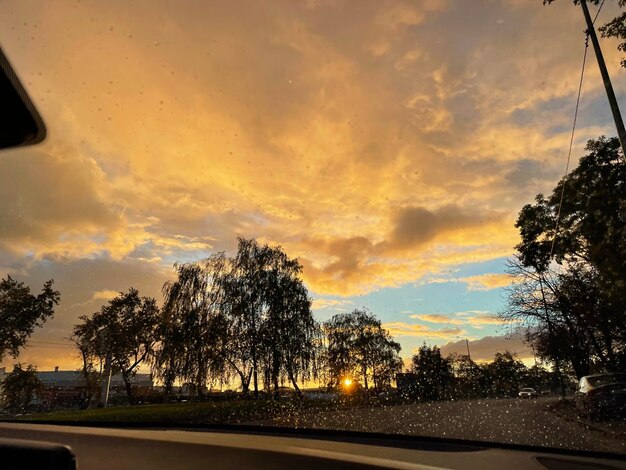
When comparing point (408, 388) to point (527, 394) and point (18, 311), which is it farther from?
point (527, 394)

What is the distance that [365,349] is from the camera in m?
73.5

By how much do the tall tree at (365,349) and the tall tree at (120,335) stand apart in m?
37.3

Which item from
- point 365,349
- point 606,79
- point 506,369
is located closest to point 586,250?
point 606,79

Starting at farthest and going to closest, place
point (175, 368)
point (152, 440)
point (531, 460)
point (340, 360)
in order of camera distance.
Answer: point (340, 360)
point (175, 368)
point (152, 440)
point (531, 460)

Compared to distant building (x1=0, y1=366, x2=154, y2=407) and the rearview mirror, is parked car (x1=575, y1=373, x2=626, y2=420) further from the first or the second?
distant building (x1=0, y1=366, x2=154, y2=407)

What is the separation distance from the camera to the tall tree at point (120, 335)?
34.1 metres

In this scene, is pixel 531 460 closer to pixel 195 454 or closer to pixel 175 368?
pixel 195 454

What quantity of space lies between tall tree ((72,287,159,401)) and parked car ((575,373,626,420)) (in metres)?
31.1

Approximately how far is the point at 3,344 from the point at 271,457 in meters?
18.5

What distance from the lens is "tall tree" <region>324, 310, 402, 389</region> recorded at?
70.4 metres

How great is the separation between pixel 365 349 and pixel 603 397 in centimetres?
6497

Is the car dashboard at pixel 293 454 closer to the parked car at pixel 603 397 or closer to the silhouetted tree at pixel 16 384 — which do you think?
the parked car at pixel 603 397

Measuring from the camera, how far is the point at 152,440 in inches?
117

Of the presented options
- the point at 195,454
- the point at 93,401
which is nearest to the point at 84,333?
the point at 93,401
